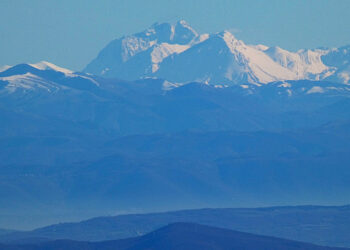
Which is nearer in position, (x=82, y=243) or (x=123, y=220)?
(x=82, y=243)

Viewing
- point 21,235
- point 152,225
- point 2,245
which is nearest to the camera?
point 2,245

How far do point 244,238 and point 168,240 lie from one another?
26.3 feet

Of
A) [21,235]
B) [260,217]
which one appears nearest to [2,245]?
[21,235]

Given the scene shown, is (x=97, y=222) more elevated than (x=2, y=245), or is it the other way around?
(x=97, y=222)

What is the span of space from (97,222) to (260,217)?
23.1 meters

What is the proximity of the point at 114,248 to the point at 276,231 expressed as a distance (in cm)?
5708

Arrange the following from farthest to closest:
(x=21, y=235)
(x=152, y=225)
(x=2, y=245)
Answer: (x=152, y=225), (x=21, y=235), (x=2, y=245)

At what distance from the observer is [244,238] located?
5281 inches

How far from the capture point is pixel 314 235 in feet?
591

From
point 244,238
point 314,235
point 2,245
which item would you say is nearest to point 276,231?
point 314,235

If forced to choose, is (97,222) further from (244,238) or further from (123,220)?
(244,238)

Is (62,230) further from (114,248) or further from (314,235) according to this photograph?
(114,248)

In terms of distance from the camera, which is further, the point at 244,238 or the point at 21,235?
the point at 21,235

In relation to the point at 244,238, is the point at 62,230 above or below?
above
